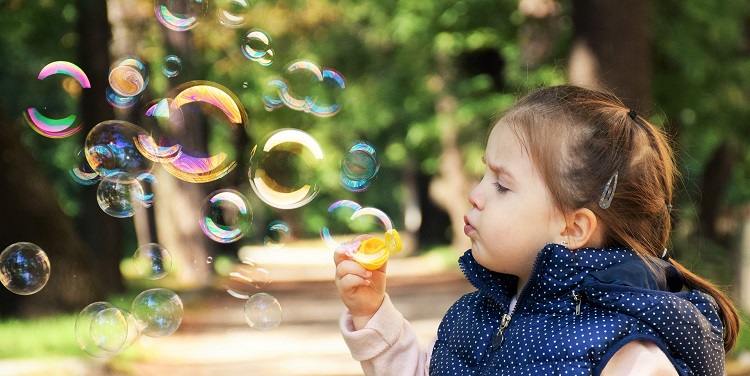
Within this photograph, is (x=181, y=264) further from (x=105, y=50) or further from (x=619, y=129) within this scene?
(x=619, y=129)

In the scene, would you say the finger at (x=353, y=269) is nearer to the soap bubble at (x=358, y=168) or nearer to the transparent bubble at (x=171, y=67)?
the soap bubble at (x=358, y=168)

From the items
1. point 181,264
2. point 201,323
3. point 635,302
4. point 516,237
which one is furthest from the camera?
point 181,264

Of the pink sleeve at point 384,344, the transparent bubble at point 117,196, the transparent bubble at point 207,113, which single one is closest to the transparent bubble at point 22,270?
the transparent bubble at point 117,196

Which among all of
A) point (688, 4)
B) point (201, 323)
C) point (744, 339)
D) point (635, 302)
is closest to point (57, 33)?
point (201, 323)

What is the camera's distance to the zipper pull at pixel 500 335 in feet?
7.99

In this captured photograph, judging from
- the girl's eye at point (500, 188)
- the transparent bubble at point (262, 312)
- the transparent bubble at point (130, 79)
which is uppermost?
the transparent bubble at point (130, 79)

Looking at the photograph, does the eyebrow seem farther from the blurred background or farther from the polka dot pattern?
the blurred background

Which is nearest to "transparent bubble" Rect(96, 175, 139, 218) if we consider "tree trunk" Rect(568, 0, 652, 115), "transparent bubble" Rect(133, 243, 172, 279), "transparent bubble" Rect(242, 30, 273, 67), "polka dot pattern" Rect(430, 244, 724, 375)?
"transparent bubble" Rect(133, 243, 172, 279)

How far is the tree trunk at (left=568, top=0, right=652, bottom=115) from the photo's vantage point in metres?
9.12

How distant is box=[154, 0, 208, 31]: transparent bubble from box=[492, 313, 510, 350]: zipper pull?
8.19 feet

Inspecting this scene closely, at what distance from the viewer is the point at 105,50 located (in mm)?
11961

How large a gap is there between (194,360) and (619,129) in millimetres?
8314

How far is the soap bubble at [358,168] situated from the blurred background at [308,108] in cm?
2

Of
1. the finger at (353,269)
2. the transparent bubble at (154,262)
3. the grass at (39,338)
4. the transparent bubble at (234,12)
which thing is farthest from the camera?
the grass at (39,338)
